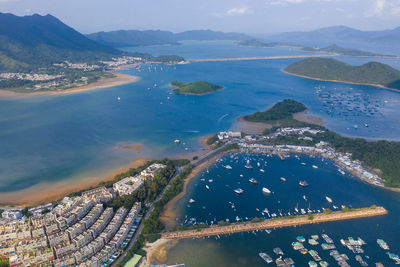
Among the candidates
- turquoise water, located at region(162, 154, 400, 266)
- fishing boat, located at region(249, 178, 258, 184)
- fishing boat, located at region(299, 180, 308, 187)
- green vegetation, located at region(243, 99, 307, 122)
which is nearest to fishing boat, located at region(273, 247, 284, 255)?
turquoise water, located at region(162, 154, 400, 266)

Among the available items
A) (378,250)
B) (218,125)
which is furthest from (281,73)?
(378,250)

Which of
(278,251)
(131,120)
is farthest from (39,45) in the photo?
(278,251)

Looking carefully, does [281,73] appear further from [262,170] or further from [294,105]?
[262,170]

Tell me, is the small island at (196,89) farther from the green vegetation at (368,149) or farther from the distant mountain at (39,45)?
the distant mountain at (39,45)

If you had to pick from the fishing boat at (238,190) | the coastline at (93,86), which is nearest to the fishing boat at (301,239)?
the fishing boat at (238,190)

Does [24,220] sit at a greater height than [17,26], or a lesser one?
lesser

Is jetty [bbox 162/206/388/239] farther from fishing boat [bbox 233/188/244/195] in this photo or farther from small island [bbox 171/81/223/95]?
small island [bbox 171/81/223/95]

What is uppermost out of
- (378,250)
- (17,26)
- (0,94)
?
(17,26)
